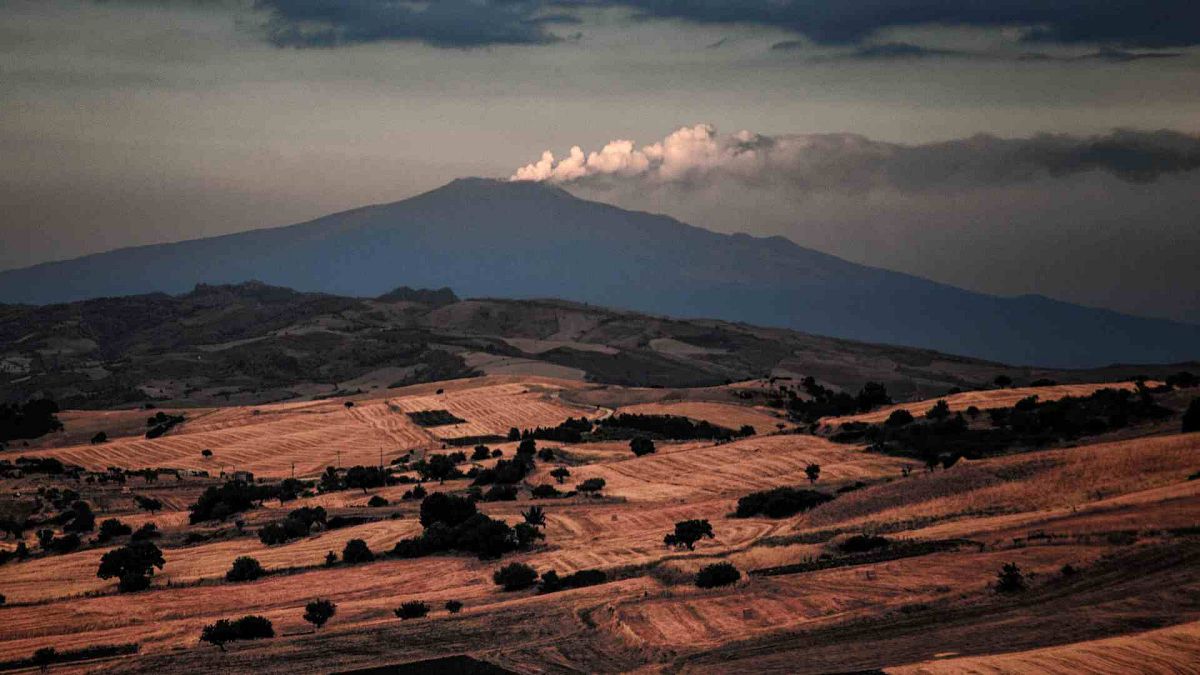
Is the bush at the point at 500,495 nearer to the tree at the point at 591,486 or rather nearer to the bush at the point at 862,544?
the tree at the point at 591,486

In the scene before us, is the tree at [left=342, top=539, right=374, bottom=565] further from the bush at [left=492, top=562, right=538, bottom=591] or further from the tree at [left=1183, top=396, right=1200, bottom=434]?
the tree at [left=1183, top=396, right=1200, bottom=434]

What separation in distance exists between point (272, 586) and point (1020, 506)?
3607 centimetres

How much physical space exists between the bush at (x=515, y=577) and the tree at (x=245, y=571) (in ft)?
42.2

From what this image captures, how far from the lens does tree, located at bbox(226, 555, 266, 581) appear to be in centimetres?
5694

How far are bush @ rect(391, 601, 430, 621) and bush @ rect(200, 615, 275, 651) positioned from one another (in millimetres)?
4973

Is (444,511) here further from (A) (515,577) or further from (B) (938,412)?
(B) (938,412)

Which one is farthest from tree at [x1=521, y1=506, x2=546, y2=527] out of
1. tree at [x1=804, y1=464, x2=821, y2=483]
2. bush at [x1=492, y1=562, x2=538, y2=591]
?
tree at [x1=804, y1=464, x2=821, y2=483]

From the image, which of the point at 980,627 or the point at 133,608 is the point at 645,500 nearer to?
the point at 133,608

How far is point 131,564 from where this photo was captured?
190 feet

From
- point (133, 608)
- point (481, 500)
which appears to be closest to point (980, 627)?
point (133, 608)

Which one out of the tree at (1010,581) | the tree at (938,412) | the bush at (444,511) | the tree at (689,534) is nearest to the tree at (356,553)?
the bush at (444,511)

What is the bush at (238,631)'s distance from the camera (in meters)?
43.2

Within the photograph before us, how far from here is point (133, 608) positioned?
51000 millimetres

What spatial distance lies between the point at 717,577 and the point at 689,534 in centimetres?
1110
